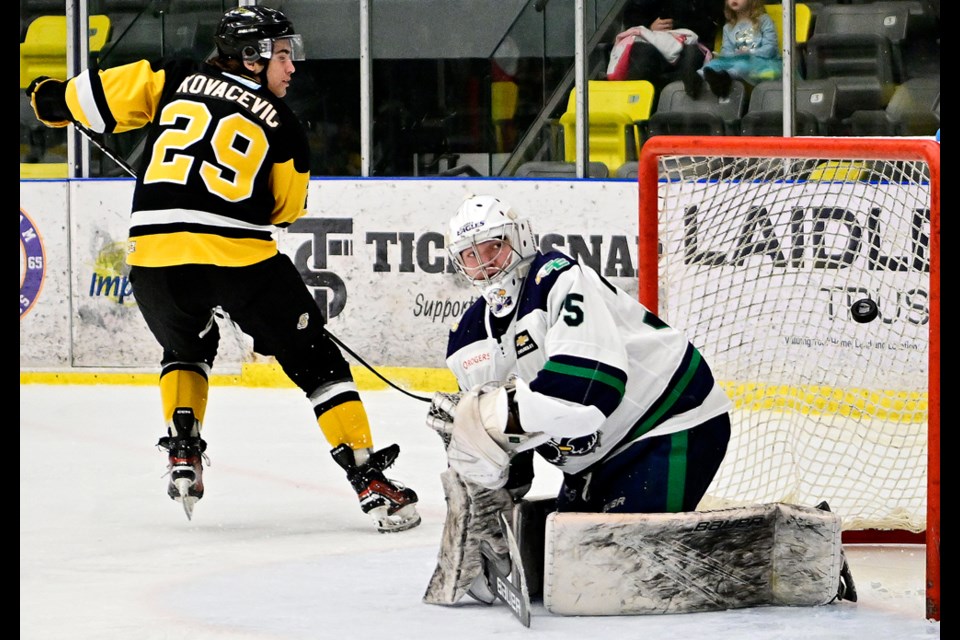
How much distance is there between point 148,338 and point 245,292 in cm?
280

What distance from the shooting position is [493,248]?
2809 mm

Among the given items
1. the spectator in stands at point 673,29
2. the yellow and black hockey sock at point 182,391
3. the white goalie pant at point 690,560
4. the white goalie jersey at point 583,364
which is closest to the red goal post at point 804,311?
the white goalie jersey at point 583,364

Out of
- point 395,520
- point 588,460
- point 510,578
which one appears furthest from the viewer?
point 395,520

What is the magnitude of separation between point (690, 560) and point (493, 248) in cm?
66

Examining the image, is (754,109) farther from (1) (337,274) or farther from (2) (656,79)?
(1) (337,274)

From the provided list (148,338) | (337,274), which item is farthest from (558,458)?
(148,338)

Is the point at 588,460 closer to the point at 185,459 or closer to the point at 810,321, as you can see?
the point at 185,459

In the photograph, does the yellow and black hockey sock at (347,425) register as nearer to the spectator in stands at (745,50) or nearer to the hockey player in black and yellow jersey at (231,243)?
the hockey player in black and yellow jersey at (231,243)

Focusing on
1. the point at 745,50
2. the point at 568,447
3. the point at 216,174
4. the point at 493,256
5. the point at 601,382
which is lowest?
the point at 568,447

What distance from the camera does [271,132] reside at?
3.80 m

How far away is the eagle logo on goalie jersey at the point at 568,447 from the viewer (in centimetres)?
279

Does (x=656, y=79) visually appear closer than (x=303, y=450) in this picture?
No

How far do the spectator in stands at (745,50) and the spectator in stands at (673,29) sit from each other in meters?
0.06

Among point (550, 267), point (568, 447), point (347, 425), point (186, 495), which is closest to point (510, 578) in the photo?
point (568, 447)
